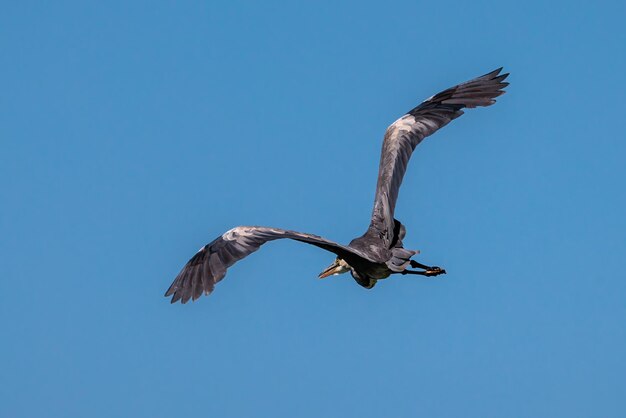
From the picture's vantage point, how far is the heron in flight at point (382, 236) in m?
22.7

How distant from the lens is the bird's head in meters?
26.0

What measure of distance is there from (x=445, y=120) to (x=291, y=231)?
747 centimetres

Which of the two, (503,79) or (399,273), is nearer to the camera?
(399,273)

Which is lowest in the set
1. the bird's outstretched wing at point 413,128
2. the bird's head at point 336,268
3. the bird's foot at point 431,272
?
the bird's foot at point 431,272

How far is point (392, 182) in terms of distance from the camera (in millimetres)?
26672

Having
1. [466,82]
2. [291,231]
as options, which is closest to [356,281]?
[291,231]

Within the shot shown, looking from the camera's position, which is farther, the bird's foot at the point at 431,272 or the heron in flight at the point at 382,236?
the bird's foot at the point at 431,272

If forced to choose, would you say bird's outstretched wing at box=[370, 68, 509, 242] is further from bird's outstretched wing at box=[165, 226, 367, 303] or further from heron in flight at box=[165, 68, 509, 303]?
bird's outstretched wing at box=[165, 226, 367, 303]

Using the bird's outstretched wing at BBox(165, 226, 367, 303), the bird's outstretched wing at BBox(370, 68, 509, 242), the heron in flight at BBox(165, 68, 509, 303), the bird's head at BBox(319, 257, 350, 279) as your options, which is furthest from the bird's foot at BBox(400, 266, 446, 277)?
A: the bird's outstretched wing at BBox(165, 226, 367, 303)

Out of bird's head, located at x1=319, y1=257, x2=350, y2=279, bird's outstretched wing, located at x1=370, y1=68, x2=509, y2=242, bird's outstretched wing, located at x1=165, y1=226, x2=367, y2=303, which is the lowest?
bird's outstretched wing, located at x1=165, y1=226, x2=367, y2=303

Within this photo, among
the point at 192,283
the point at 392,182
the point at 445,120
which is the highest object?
the point at 445,120

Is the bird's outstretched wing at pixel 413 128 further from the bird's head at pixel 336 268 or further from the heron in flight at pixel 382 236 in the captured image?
the bird's head at pixel 336 268

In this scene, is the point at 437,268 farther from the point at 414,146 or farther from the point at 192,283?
the point at 192,283

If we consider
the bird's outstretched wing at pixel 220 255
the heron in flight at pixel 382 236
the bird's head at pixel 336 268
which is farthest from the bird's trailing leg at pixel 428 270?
the bird's outstretched wing at pixel 220 255
